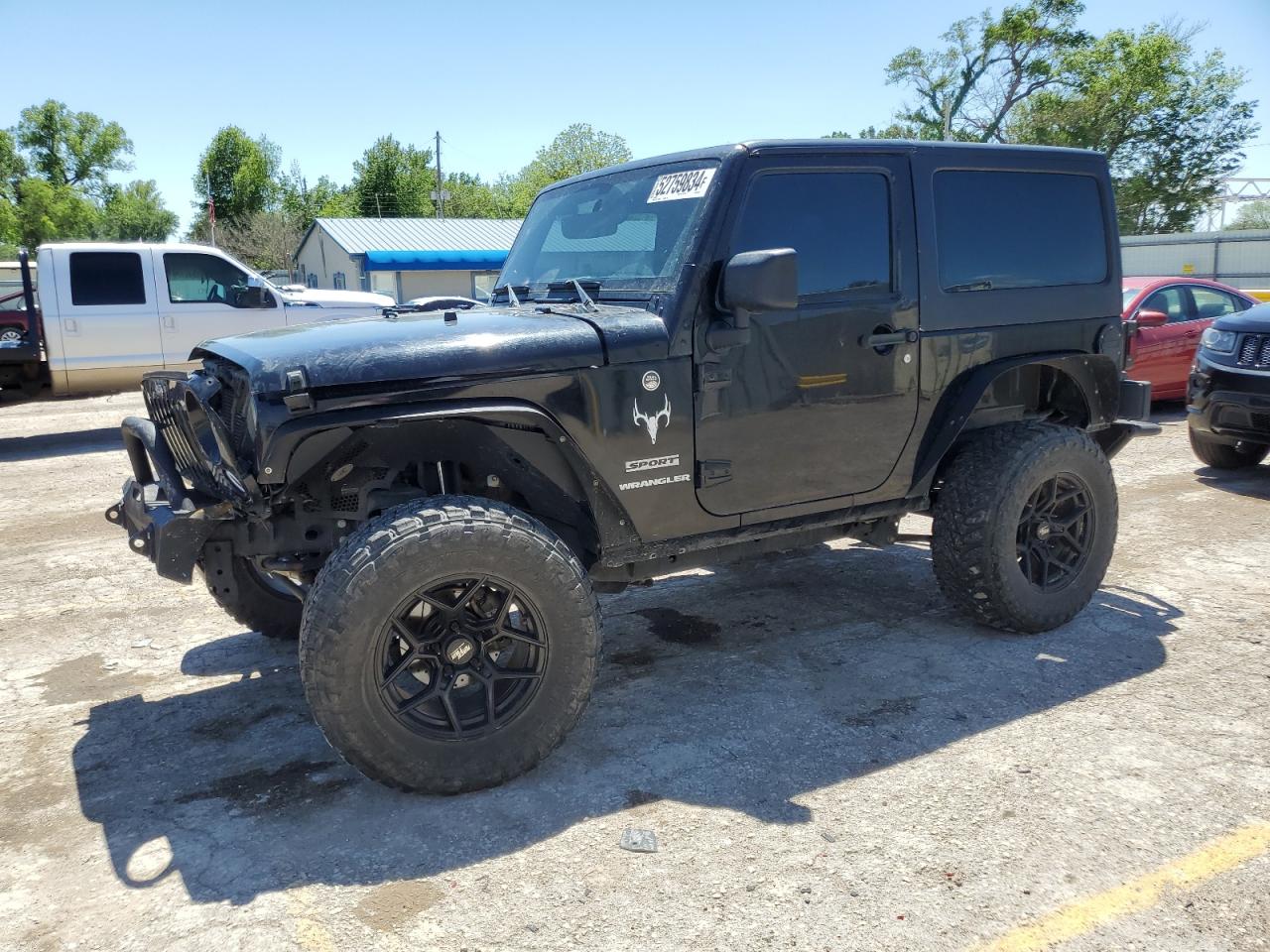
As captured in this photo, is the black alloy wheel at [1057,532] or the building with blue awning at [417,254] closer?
the black alloy wheel at [1057,532]

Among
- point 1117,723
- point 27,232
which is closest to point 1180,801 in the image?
point 1117,723

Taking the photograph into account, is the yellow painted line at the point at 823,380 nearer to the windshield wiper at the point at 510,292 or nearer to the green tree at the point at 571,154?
the windshield wiper at the point at 510,292

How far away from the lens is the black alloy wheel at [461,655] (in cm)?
313

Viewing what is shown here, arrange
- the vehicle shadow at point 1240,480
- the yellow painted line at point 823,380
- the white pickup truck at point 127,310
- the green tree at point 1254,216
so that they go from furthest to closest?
the green tree at point 1254,216
the white pickup truck at point 127,310
the vehicle shadow at point 1240,480
the yellow painted line at point 823,380

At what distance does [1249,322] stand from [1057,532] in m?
4.29

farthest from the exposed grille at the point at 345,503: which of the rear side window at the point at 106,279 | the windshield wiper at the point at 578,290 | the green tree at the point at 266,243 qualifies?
the green tree at the point at 266,243

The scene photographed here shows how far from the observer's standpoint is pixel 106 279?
11070mm

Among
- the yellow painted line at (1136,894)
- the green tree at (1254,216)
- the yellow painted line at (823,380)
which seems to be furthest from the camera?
the green tree at (1254,216)

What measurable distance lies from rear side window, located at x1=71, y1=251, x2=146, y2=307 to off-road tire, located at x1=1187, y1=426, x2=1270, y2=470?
11.1m

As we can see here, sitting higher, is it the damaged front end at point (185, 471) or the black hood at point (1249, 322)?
the black hood at point (1249, 322)

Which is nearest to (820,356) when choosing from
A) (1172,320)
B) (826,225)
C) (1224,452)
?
(826,225)

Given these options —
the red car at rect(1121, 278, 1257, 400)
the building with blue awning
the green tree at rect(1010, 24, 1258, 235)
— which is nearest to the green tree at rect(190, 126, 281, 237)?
the building with blue awning

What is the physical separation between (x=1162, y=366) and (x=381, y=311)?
9.48 meters

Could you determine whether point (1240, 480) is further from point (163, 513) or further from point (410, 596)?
point (163, 513)
